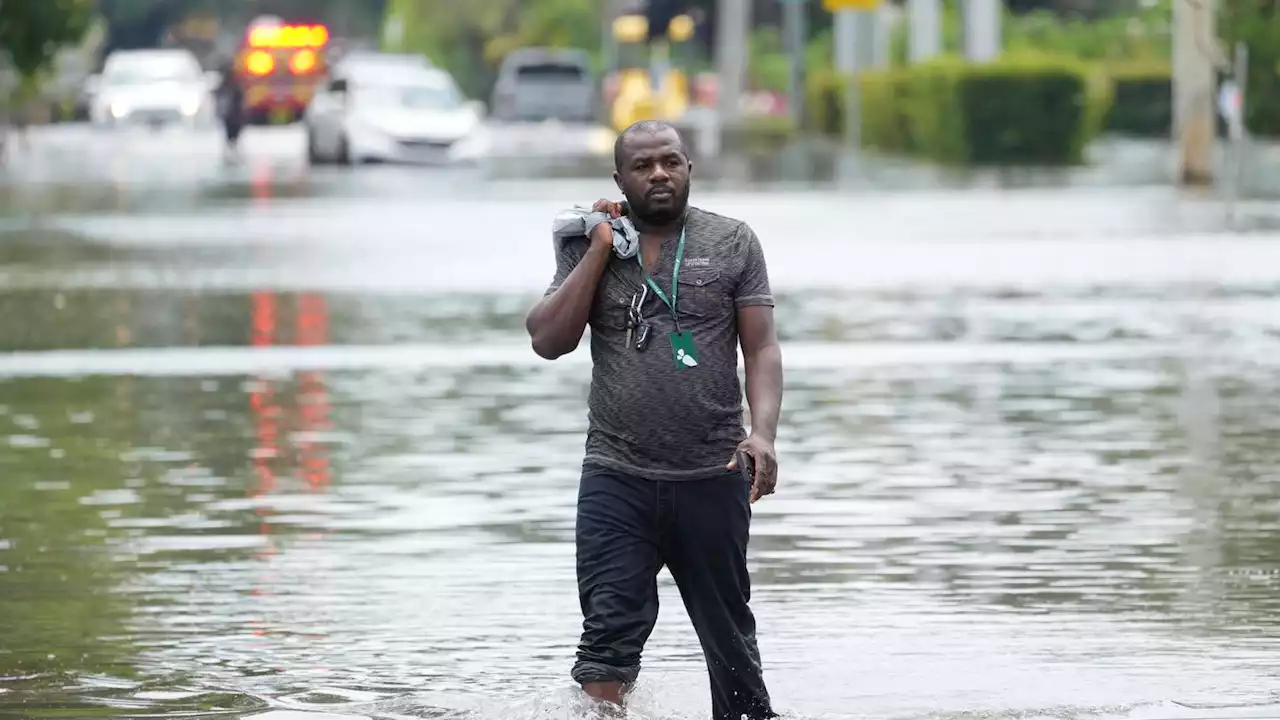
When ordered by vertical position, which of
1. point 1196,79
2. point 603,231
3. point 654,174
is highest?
point 654,174

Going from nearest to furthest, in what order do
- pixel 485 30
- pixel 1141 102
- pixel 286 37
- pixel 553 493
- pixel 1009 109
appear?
1. pixel 553 493
2. pixel 1009 109
3. pixel 1141 102
4. pixel 286 37
5. pixel 485 30

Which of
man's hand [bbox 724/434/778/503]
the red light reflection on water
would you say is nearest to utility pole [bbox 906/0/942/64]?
the red light reflection on water

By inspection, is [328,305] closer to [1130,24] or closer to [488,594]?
[488,594]

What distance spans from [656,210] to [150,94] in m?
59.5

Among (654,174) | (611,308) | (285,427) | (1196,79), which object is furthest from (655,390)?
(1196,79)

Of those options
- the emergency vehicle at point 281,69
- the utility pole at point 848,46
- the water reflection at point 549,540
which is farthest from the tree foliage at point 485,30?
the water reflection at point 549,540

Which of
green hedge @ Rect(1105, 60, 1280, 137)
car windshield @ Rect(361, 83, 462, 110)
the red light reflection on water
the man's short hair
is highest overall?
the man's short hair

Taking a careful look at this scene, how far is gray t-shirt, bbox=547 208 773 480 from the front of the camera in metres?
6.64

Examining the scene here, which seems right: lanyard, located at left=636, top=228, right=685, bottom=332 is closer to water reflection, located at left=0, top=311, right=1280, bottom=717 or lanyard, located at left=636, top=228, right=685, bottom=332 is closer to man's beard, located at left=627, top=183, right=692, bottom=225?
man's beard, located at left=627, top=183, right=692, bottom=225

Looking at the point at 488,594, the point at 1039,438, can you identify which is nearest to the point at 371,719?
the point at 488,594

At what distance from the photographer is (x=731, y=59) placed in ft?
225

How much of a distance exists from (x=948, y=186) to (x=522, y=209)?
687cm

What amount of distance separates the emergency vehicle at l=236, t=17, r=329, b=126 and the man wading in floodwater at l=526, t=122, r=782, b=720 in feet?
192

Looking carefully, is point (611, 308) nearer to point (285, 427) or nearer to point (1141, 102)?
point (285, 427)
